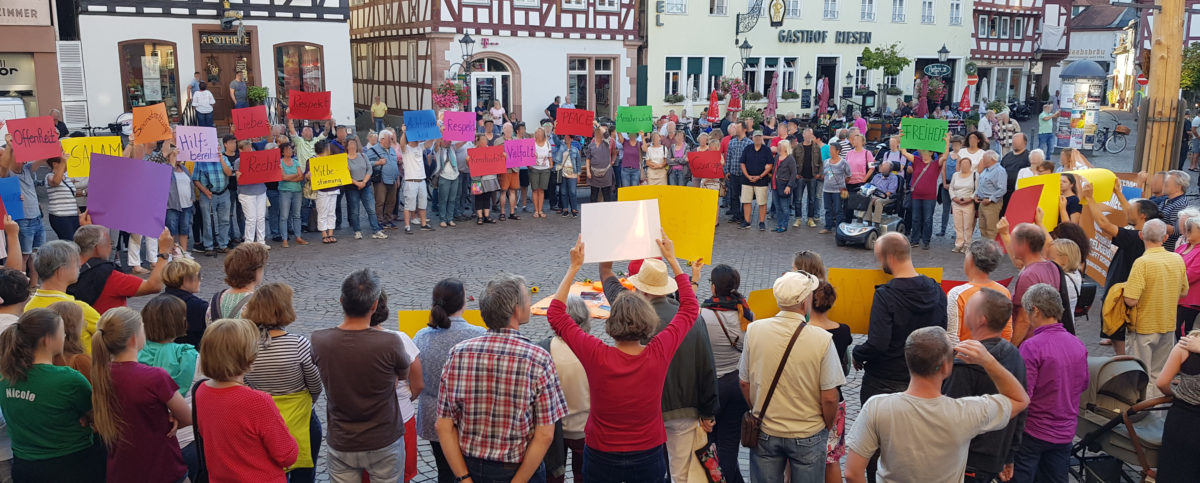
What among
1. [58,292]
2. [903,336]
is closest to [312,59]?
[58,292]

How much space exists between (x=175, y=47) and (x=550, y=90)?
1118 centimetres

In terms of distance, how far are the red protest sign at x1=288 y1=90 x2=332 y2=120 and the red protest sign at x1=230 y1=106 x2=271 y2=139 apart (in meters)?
1.65

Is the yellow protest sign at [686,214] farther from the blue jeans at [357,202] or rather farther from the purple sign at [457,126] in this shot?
the purple sign at [457,126]

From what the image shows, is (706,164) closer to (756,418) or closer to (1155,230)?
(1155,230)

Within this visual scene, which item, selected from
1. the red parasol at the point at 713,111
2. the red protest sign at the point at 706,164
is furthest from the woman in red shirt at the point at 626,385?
the red parasol at the point at 713,111

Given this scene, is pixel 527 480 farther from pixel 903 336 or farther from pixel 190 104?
pixel 190 104

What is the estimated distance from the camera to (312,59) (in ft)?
82.1

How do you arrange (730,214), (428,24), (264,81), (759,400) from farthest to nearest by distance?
1. (428,24)
2. (264,81)
3. (730,214)
4. (759,400)

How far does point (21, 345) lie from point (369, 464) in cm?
165

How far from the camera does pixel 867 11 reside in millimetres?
36844

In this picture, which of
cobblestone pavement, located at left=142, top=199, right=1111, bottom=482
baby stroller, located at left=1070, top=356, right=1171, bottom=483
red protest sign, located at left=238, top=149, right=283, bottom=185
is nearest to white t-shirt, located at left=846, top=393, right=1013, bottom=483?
baby stroller, located at left=1070, top=356, right=1171, bottom=483

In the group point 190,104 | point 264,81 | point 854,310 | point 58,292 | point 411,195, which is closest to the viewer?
point 58,292

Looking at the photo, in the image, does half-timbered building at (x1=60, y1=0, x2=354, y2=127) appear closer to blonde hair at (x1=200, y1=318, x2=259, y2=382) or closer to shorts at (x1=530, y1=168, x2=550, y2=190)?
shorts at (x1=530, y1=168, x2=550, y2=190)

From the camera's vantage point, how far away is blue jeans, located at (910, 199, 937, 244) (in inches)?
521
